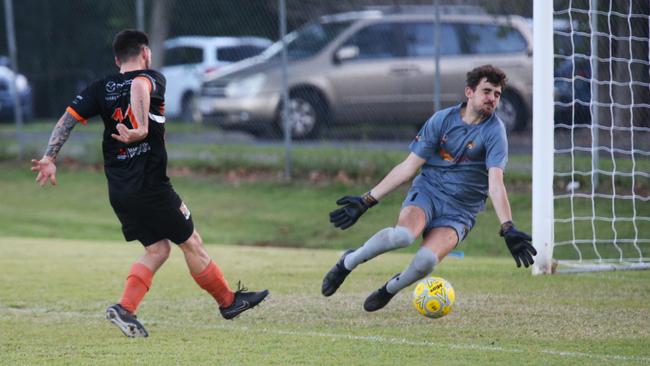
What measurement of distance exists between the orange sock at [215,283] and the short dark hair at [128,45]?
1.50 meters

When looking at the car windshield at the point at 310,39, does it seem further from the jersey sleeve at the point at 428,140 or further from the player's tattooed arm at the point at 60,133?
the player's tattooed arm at the point at 60,133

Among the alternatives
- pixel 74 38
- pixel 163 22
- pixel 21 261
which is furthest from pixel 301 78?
pixel 21 261

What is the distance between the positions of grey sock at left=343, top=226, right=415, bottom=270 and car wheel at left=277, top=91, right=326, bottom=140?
828 centimetres

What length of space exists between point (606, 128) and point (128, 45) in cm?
617

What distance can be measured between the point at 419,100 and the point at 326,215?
6.76ft

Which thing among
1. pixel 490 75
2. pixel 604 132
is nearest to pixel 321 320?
pixel 490 75

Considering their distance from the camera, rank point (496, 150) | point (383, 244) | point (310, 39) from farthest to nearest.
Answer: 1. point (310, 39)
2. point (383, 244)
3. point (496, 150)

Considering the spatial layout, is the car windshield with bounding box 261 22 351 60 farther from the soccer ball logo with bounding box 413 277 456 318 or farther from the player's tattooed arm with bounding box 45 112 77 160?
the player's tattooed arm with bounding box 45 112 77 160

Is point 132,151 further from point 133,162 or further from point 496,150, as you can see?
point 496,150

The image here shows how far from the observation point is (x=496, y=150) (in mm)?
7145

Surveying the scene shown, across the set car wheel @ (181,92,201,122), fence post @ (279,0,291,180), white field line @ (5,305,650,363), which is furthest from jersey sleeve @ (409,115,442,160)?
car wheel @ (181,92,201,122)

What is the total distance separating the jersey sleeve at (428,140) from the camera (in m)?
7.43

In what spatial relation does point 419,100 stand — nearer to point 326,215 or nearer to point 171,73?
point 326,215

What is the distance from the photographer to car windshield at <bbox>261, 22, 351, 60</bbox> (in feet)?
50.8
